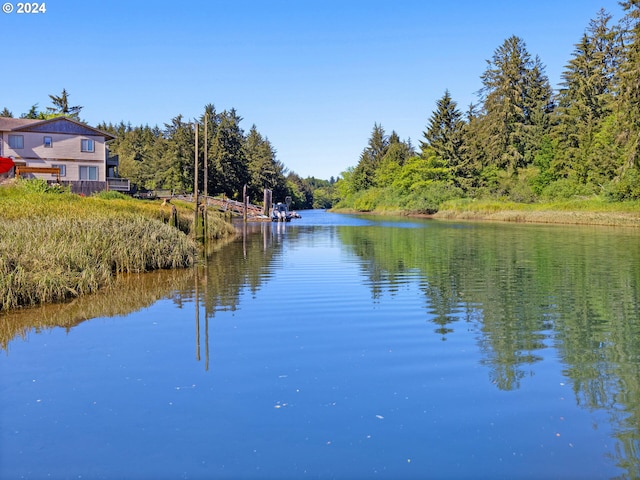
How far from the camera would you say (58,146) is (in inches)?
2012

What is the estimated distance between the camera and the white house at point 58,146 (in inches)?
1957

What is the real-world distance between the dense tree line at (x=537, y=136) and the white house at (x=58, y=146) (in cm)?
4447

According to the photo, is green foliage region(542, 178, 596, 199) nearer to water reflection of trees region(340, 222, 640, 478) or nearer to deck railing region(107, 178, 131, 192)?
water reflection of trees region(340, 222, 640, 478)

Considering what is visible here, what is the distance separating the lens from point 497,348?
988cm

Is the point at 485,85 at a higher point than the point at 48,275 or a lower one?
higher

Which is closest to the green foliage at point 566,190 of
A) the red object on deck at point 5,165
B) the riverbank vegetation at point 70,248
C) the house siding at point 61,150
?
the house siding at point 61,150

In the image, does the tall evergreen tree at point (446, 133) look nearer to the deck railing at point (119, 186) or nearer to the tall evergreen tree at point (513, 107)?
the tall evergreen tree at point (513, 107)

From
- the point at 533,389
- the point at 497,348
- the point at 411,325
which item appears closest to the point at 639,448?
the point at 533,389

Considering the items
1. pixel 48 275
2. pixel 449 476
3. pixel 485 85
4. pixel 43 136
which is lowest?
pixel 449 476

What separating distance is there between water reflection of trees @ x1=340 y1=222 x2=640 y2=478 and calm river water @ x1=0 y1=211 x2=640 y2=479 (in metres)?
0.05

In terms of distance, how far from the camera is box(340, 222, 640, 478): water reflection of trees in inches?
313

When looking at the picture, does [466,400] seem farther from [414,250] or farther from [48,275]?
[414,250]

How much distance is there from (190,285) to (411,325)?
7.83 m

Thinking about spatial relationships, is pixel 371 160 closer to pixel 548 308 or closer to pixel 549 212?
pixel 549 212
